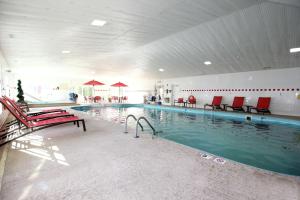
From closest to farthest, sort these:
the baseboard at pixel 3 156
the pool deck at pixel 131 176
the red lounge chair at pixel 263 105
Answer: the pool deck at pixel 131 176 < the baseboard at pixel 3 156 < the red lounge chair at pixel 263 105

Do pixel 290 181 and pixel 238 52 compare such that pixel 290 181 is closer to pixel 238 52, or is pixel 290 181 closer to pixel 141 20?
pixel 141 20

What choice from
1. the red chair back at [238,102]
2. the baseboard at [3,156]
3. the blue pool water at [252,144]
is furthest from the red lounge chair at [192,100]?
the baseboard at [3,156]

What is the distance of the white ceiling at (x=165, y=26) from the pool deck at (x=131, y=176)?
2.59 m

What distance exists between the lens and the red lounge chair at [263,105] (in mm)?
8734

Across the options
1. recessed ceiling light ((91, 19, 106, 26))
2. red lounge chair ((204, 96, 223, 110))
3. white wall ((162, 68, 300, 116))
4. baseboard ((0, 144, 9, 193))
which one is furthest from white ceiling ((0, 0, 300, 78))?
red lounge chair ((204, 96, 223, 110))

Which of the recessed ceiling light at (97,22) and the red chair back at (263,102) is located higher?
the recessed ceiling light at (97,22)

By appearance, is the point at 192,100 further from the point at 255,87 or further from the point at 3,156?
the point at 3,156

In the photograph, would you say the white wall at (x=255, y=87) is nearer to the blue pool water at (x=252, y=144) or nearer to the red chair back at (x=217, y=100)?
the red chair back at (x=217, y=100)

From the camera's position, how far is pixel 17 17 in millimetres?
3520

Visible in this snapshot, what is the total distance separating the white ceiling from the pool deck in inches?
102

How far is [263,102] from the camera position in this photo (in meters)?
8.95

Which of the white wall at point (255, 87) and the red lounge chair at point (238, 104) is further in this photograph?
the red lounge chair at point (238, 104)

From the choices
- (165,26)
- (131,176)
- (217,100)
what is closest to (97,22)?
(165,26)

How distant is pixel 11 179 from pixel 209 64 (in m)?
8.93
